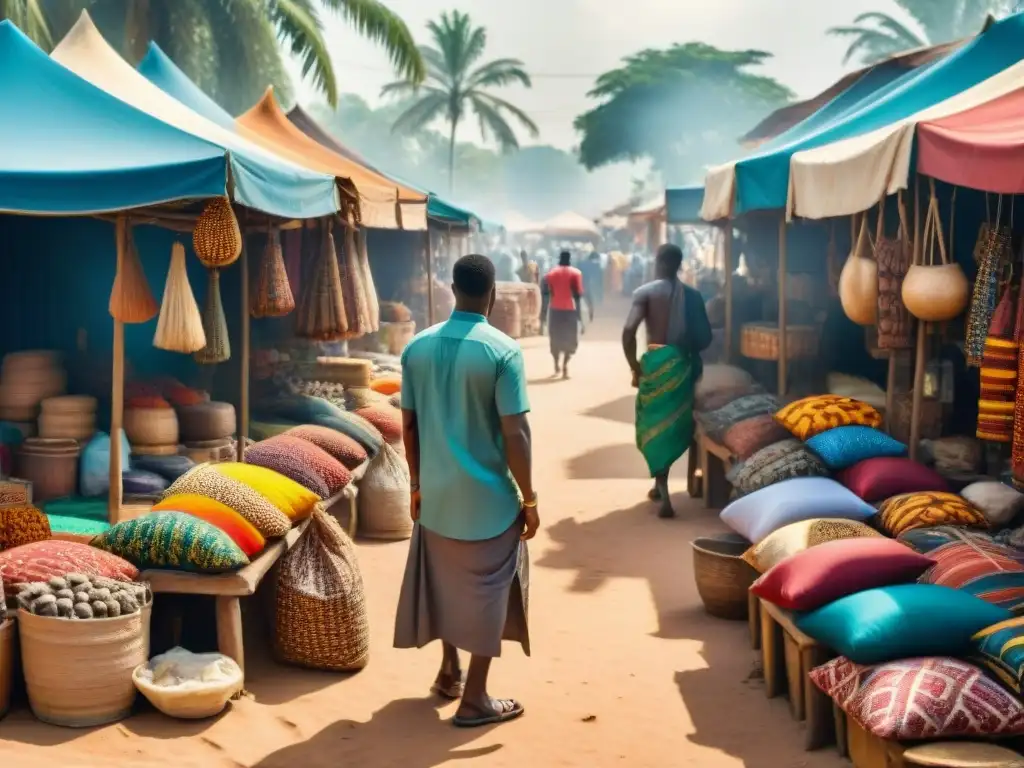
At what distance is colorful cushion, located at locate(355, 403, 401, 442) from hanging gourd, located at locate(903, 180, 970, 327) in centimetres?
394

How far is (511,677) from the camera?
5.37 metres

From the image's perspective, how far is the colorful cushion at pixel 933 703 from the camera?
3.68 m

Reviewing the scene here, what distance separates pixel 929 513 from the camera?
552 cm

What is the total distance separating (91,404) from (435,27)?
3999 centimetres

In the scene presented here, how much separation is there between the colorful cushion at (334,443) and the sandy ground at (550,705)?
1.87ft

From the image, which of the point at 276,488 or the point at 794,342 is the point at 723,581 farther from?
the point at 794,342

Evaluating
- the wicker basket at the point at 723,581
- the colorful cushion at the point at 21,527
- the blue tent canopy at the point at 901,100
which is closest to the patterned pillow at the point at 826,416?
the wicker basket at the point at 723,581

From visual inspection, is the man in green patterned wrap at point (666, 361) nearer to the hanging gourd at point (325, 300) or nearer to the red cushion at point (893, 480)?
the hanging gourd at point (325, 300)

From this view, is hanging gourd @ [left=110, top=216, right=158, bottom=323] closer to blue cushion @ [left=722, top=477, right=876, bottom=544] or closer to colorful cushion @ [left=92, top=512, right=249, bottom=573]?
colorful cushion @ [left=92, top=512, right=249, bottom=573]

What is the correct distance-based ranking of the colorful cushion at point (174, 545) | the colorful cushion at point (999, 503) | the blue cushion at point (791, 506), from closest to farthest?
the colorful cushion at point (174, 545)
the colorful cushion at point (999, 503)
the blue cushion at point (791, 506)

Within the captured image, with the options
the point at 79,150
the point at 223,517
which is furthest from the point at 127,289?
the point at 223,517

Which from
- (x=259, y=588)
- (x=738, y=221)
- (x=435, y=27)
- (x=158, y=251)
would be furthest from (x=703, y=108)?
(x=259, y=588)

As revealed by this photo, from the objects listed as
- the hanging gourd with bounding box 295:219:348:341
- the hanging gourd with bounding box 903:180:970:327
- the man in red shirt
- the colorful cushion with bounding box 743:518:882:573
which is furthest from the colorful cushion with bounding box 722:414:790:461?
the man in red shirt

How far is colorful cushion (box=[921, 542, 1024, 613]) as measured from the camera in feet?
14.5
